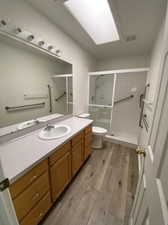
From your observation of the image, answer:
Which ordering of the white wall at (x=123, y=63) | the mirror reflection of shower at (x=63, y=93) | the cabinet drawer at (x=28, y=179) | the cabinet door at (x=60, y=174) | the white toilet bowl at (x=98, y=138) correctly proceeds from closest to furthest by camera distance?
the cabinet drawer at (x=28, y=179)
the cabinet door at (x=60, y=174)
the mirror reflection of shower at (x=63, y=93)
the white toilet bowl at (x=98, y=138)
the white wall at (x=123, y=63)

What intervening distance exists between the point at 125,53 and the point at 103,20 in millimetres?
1467

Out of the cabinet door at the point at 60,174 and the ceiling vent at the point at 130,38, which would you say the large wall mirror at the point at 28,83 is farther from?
the ceiling vent at the point at 130,38

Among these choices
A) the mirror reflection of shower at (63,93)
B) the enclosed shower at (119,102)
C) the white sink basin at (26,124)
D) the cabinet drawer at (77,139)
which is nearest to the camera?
the white sink basin at (26,124)

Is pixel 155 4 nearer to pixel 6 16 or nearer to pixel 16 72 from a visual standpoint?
pixel 6 16

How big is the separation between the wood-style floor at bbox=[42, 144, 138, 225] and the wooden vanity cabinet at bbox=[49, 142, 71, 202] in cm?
21

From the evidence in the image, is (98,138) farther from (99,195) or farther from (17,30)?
(17,30)

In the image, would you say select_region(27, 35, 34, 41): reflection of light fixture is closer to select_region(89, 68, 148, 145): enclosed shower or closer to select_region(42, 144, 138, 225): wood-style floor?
select_region(89, 68, 148, 145): enclosed shower

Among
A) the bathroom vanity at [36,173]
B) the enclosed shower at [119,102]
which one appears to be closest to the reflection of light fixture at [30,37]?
the bathroom vanity at [36,173]

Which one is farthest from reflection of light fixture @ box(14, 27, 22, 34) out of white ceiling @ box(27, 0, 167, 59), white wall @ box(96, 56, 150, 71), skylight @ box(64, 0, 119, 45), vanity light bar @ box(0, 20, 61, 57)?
white wall @ box(96, 56, 150, 71)

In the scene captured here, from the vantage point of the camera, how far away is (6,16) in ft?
3.27

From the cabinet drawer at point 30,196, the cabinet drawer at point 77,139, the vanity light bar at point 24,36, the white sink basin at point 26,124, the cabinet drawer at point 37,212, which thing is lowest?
the cabinet drawer at point 37,212

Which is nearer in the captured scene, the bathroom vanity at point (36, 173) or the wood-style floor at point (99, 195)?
the bathroom vanity at point (36, 173)

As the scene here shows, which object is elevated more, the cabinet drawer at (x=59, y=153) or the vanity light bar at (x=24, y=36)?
the vanity light bar at (x=24, y=36)

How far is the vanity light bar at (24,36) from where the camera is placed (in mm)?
994
